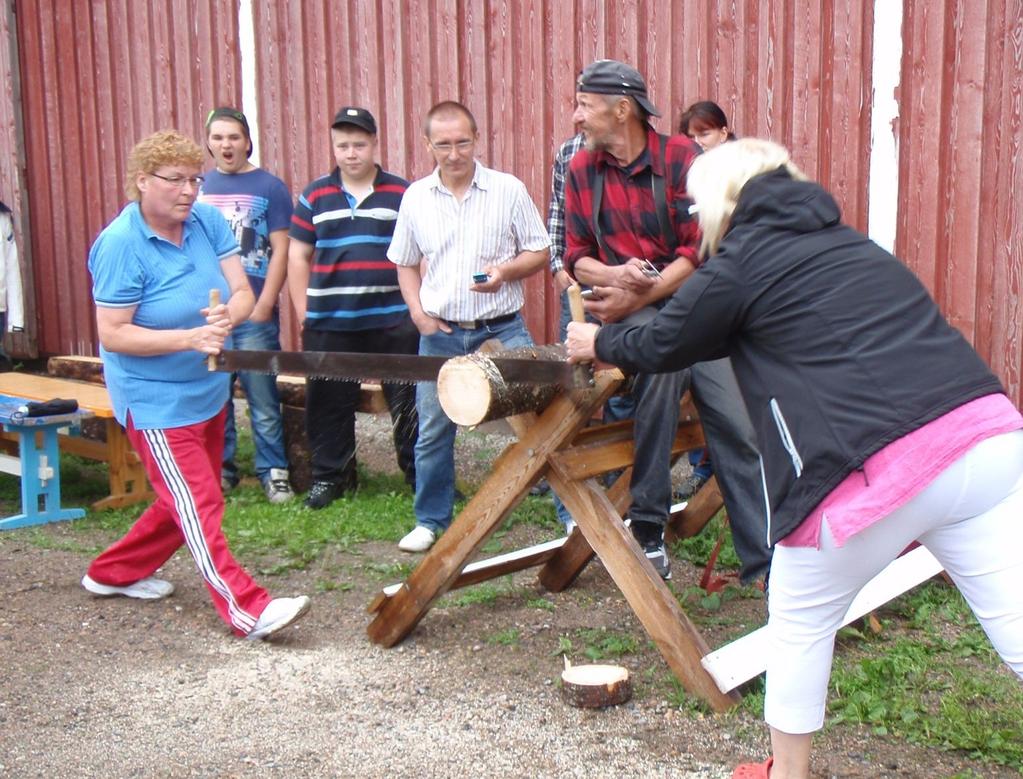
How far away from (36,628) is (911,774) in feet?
11.5

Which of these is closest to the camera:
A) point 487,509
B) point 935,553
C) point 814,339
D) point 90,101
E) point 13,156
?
point 814,339

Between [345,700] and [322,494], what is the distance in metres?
2.68

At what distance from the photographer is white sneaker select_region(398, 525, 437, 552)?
5871 millimetres

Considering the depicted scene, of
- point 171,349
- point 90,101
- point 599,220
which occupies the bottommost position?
point 171,349

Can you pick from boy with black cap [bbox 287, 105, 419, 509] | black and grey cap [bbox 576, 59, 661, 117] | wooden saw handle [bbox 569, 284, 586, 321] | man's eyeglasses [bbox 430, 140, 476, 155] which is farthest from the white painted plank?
boy with black cap [bbox 287, 105, 419, 509]

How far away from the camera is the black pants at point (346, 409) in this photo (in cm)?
647

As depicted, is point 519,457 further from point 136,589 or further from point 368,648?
point 136,589

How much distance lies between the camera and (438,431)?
230 inches

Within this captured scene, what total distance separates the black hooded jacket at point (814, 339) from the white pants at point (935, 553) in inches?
5.6

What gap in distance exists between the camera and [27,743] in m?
3.83

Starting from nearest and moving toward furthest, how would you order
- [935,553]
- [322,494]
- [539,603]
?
[935,553] → [539,603] → [322,494]

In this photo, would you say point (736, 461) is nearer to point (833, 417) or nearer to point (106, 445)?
point (833, 417)

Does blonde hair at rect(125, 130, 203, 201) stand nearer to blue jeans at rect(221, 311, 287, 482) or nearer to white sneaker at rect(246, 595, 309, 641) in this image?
white sneaker at rect(246, 595, 309, 641)

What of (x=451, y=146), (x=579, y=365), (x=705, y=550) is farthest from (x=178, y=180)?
(x=705, y=550)
